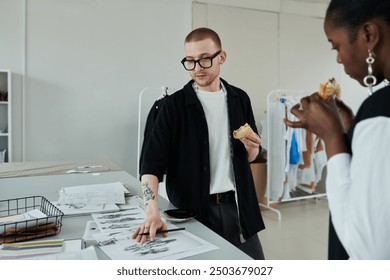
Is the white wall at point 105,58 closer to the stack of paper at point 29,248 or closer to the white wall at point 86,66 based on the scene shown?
the white wall at point 86,66

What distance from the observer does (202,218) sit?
4.42 ft

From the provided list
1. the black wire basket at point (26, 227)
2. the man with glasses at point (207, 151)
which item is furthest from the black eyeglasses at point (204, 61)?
the black wire basket at point (26, 227)

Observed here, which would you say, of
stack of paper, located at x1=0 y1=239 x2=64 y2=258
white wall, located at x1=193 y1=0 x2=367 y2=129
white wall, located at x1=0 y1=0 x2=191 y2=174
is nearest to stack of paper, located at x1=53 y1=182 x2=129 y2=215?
stack of paper, located at x1=0 y1=239 x2=64 y2=258

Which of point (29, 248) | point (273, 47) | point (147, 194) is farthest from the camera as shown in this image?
point (273, 47)

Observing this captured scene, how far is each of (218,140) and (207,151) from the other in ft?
0.30

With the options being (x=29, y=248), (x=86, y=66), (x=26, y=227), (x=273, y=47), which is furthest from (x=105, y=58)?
(x=29, y=248)

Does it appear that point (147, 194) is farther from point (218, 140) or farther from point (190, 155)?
point (218, 140)

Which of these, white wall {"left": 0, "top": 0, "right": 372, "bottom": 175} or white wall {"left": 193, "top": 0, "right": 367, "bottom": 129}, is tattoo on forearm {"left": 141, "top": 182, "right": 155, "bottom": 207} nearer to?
white wall {"left": 0, "top": 0, "right": 372, "bottom": 175}

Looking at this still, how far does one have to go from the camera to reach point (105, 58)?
10.9ft

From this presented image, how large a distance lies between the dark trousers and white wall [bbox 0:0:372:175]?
2.28m

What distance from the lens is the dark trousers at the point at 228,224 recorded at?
1.37m
